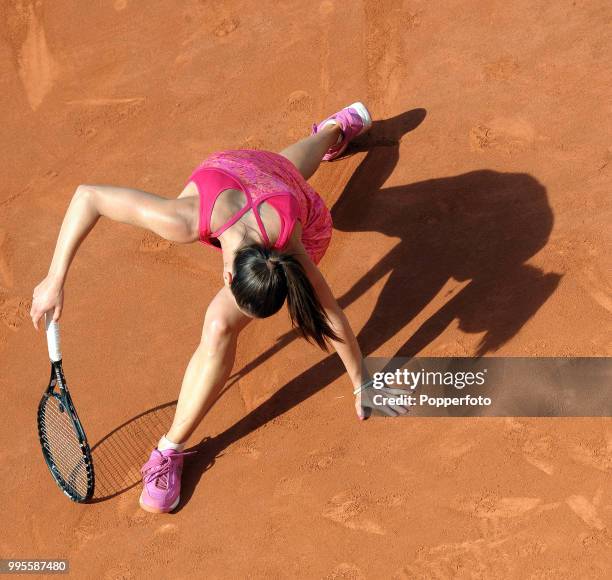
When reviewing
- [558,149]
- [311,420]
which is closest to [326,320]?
[311,420]

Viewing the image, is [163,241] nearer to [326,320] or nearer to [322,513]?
[326,320]

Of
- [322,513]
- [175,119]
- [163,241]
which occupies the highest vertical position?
[175,119]

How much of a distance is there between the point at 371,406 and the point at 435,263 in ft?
3.24

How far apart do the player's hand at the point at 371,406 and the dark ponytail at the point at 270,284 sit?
3.08ft

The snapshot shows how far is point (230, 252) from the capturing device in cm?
404

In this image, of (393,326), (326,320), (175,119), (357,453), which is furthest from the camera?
(175,119)

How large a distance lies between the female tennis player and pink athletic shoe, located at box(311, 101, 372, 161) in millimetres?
920

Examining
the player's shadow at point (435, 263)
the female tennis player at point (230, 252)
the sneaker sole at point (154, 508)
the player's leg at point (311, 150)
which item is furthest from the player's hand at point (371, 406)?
the player's leg at point (311, 150)

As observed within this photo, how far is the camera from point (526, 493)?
4.39 meters

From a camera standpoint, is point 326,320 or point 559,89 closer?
point 326,320

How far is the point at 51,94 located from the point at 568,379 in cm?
397

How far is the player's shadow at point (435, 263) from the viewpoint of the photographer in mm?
4906

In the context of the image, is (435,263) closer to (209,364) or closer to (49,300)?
(209,364)

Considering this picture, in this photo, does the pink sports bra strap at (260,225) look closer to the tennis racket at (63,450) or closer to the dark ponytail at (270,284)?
the dark ponytail at (270,284)
